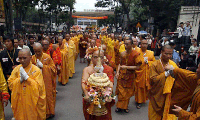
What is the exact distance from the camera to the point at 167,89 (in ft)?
10.5

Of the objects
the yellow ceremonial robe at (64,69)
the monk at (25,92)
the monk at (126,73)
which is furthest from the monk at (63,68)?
the monk at (25,92)

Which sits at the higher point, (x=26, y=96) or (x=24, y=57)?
(x=24, y=57)

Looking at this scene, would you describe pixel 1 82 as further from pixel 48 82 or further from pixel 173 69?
pixel 173 69

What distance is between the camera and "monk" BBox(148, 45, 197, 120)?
9.16ft

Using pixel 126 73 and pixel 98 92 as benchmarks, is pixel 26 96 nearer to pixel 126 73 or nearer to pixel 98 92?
pixel 98 92

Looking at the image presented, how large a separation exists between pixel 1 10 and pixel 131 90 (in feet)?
32.7

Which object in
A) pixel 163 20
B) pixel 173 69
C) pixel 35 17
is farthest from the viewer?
pixel 35 17

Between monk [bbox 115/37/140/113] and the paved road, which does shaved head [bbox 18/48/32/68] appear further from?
monk [bbox 115/37/140/113]

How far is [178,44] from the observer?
35.7 ft

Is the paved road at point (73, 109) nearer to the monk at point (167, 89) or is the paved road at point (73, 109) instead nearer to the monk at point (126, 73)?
the monk at point (126, 73)

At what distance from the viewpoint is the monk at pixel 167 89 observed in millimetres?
2793

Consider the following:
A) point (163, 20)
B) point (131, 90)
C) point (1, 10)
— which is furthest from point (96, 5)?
point (131, 90)

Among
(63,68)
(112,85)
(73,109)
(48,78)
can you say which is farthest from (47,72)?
(63,68)

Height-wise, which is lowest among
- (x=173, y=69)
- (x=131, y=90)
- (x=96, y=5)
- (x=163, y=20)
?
(x=131, y=90)
